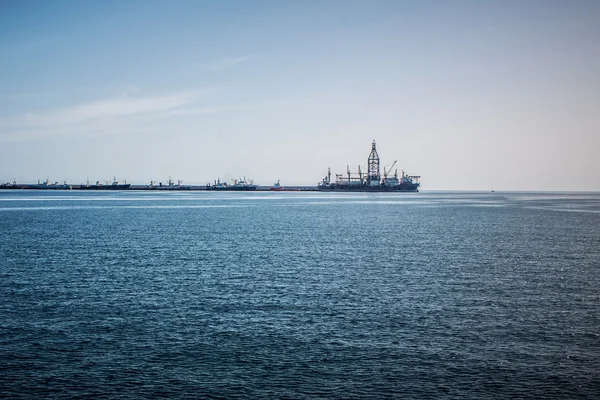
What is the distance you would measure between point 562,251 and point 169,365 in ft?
186

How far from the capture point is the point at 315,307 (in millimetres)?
34375

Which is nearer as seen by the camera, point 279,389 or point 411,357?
point 279,389

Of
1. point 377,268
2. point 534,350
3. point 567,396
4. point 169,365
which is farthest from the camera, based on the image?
point 377,268

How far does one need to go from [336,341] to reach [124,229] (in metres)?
72.1

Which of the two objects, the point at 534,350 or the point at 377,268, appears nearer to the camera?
the point at 534,350

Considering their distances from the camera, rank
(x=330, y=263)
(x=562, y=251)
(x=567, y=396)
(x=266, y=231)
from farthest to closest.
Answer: (x=266, y=231)
(x=562, y=251)
(x=330, y=263)
(x=567, y=396)

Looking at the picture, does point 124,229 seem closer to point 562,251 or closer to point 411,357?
point 562,251

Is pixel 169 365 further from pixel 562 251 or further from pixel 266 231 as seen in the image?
pixel 266 231

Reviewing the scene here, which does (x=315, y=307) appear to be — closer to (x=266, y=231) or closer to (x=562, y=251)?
(x=562, y=251)

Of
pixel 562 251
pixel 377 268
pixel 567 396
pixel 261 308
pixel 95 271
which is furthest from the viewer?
pixel 562 251

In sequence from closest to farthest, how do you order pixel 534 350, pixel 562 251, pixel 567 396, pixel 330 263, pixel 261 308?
pixel 567 396 < pixel 534 350 < pixel 261 308 < pixel 330 263 < pixel 562 251

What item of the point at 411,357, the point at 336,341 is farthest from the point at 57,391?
the point at 411,357

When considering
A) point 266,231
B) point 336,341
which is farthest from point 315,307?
point 266,231

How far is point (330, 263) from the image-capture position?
2135 inches
